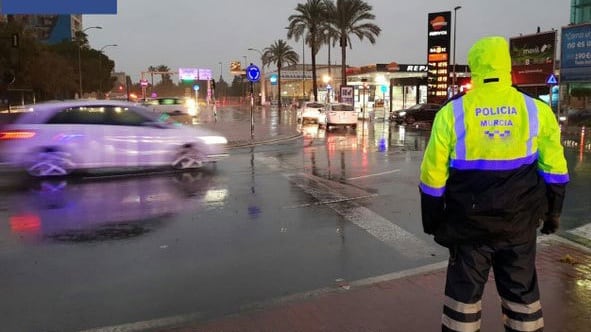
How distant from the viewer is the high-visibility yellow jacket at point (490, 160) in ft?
10.1

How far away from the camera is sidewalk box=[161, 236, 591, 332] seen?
4145 millimetres

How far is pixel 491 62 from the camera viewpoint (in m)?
3.14

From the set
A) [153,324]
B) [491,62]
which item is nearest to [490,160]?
[491,62]

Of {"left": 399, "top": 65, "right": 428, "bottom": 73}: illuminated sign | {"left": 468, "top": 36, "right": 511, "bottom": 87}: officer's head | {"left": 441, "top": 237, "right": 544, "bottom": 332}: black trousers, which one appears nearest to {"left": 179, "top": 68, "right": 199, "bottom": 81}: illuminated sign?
{"left": 399, "top": 65, "right": 428, "bottom": 73}: illuminated sign

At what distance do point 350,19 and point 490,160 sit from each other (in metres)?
47.0

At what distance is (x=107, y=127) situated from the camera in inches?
473

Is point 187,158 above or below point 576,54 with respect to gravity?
below

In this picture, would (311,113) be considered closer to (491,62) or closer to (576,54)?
(576,54)

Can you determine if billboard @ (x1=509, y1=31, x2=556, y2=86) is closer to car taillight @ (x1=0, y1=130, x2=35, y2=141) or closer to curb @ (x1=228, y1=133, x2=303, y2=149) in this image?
curb @ (x1=228, y1=133, x2=303, y2=149)

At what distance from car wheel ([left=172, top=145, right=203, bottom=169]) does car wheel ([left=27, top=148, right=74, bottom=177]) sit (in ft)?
7.42

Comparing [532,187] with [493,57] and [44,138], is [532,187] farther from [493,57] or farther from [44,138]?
[44,138]

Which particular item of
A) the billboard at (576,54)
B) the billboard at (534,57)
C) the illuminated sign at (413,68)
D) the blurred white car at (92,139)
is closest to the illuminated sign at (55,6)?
the blurred white car at (92,139)

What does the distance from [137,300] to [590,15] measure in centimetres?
6783

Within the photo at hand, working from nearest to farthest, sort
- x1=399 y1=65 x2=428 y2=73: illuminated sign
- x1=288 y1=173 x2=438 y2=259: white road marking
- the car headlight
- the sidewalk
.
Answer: the sidewalk < x1=288 y1=173 x2=438 y2=259: white road marking < the car headlight < x1=399 y1=65 x2=428 y2=73: illuminated sign
